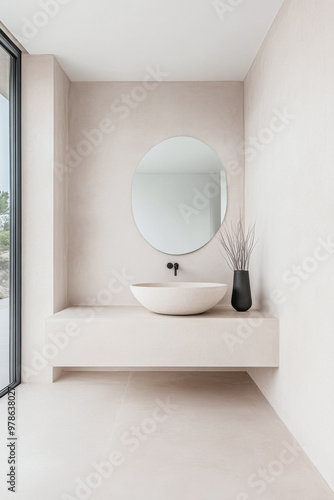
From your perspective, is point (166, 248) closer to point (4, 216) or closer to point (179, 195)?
point (179, 195)

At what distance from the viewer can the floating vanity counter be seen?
2547 mm

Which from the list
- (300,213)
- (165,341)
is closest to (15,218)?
(165,341)

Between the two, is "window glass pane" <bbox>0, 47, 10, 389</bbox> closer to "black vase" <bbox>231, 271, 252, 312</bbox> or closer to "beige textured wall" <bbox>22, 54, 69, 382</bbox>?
"beige textured wall" <bbox>22, 54, 69, 382</bbox>

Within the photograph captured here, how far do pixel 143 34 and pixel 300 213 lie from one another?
5.21 feet

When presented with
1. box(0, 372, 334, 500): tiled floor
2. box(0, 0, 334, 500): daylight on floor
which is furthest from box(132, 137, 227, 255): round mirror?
box(0, 372, 334, 500): tiled floor

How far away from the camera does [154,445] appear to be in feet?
6.90

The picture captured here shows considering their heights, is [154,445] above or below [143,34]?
below

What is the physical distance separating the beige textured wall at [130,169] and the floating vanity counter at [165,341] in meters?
0.79

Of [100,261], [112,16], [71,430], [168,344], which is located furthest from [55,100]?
[71,430]

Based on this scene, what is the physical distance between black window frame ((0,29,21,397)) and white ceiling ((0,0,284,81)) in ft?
0.81

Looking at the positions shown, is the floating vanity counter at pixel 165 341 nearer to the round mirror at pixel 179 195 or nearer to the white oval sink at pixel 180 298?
the white oval sink at pixel 180 298

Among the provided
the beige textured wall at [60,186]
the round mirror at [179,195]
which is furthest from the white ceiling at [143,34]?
the round mirror at [179,195]

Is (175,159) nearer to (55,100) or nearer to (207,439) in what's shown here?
(55,100)

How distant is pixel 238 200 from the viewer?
3420 mm
